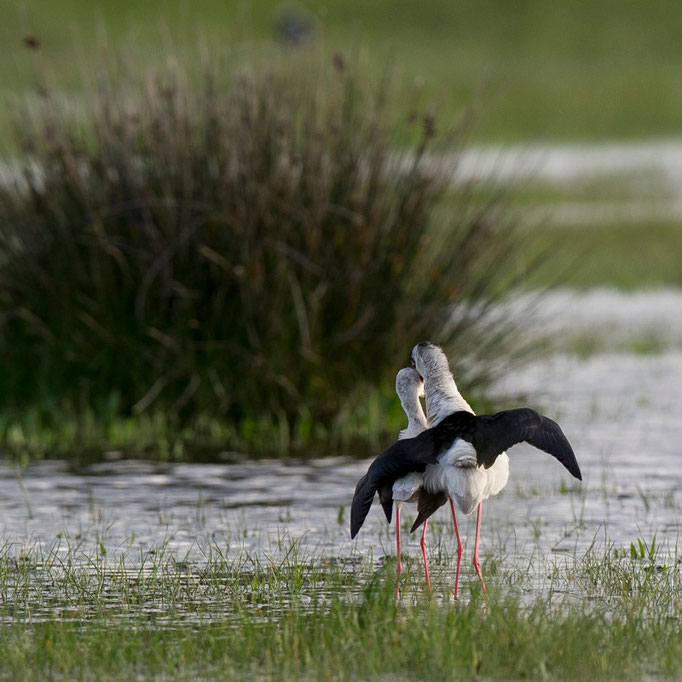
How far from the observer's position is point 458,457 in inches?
205

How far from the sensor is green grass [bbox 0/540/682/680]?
4.57 m

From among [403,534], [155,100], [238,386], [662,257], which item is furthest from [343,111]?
[662,257]

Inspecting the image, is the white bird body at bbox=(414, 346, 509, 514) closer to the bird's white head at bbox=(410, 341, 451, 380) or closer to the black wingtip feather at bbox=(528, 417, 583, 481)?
the bird's white head at bbox=(410, 341, 451, 380)

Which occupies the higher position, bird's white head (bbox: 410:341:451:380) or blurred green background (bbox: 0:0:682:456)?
blurred green background (bbox: 0:0:682:456)

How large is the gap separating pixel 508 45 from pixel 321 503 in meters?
64.4

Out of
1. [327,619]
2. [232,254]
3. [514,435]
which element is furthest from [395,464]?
[232,254]

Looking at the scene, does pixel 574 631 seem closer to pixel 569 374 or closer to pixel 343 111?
pixel 343 111

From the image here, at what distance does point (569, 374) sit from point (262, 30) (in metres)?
57.6

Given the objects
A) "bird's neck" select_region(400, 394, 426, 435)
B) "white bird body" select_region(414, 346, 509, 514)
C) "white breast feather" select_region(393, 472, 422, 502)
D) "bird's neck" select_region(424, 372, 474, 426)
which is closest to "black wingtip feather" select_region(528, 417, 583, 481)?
"white bird body" select_region(414, 346, 509, 514)

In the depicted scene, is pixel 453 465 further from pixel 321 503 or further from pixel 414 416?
pixel 321 503

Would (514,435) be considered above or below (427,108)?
below

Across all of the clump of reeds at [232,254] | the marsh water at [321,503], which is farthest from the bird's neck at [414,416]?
the clump of reeds at [232,254]

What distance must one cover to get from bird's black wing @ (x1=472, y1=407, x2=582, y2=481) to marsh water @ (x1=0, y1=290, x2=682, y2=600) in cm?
87

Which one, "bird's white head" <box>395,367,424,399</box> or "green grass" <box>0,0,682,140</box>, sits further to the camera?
"green grass" <box>0,0,682,140</box>
